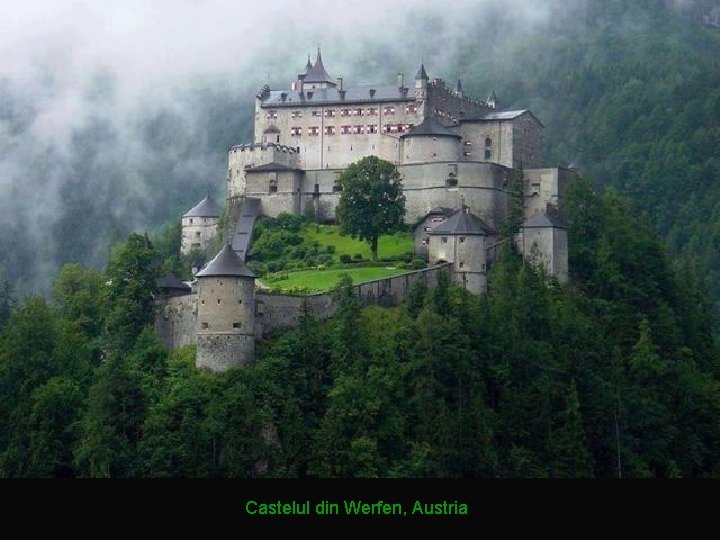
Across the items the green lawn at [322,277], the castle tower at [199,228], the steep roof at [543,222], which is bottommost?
the green lawn at [322,277]

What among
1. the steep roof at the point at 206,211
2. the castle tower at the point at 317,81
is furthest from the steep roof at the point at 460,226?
the castle tower at the point at 317,81

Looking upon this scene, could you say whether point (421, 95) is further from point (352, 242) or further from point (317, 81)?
point (352, 242)

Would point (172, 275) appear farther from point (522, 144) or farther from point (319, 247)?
point (522, 144)

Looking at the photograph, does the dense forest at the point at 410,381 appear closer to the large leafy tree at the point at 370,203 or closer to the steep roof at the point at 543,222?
→ the steep roof at the point at 543,222

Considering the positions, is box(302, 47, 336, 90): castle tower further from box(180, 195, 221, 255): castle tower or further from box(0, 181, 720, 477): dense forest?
box(0, 181, 720, 477): dense forest

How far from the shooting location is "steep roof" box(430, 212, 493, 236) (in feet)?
269

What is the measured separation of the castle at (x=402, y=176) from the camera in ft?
268

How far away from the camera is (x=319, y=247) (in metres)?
89.9

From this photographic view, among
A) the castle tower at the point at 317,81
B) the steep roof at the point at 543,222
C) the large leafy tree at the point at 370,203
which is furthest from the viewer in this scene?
the castle tower at the point at 317,81

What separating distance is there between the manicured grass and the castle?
41.7 inches

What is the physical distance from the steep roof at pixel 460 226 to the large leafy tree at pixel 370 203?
4545 millimetres

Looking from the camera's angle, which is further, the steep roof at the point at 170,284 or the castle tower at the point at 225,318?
the steep roof at the point at 170,284

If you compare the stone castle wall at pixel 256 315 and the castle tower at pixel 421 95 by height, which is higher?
the castle tower at pixel 421 95

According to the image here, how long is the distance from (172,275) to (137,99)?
75.3 meters
